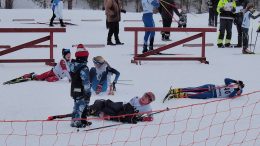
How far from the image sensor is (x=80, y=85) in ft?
20.7

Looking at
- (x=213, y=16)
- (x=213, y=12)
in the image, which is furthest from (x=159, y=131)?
(x=213, y=16)

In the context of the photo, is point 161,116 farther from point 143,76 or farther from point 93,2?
point 93,2

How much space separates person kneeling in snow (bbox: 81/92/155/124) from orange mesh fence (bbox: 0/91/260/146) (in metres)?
0.08

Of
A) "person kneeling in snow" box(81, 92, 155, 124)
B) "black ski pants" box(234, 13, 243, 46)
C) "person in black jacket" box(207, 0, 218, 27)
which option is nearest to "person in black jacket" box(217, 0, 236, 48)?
"black ski pants" box(234, 13, 243, 46)

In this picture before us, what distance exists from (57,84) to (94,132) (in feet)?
9.64

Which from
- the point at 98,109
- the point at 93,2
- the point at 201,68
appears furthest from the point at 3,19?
the point at 93,2

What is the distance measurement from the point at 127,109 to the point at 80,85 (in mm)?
699

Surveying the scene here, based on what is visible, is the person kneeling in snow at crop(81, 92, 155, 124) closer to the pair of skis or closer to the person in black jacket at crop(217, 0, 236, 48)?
the pair of skis

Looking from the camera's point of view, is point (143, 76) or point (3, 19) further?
point (3, 19)

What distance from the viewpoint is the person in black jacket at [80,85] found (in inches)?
248

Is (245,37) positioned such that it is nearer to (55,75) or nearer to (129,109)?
(55,75)

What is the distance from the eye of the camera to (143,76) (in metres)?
9.93

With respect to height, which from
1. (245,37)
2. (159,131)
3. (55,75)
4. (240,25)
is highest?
(240,25)

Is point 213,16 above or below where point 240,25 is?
above
